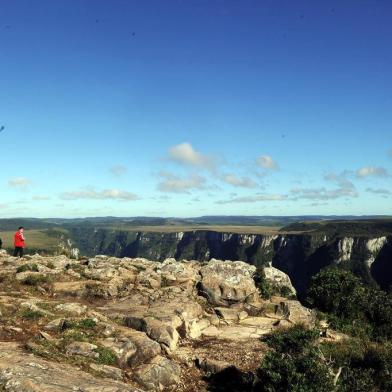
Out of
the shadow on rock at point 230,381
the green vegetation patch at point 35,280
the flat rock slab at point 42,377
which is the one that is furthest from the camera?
the green vegetation patch at point 35,280

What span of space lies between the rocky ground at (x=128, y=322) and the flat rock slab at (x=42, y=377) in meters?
0.04

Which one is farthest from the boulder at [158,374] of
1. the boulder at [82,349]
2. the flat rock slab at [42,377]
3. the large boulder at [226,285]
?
the large boulder at [226,285]

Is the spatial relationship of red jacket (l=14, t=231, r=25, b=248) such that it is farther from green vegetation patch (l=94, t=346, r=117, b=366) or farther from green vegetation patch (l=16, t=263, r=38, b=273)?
green vegetation patch (l=94, t=346, r=117, b=366)

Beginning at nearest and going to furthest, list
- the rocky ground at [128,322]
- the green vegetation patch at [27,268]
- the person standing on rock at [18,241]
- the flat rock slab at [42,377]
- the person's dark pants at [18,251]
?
the flat rock slab at [42,377]
the rocky ground at [128,322]
the green vegetation patch at [27,268]
the person standing on rock at [18,241]
the person's dark pants at [18,251]

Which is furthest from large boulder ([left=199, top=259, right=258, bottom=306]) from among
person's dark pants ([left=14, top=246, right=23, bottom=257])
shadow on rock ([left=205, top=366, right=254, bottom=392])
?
person's dark pants ([left=14, top=246, right=23, bottom=257])

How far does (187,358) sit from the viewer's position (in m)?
21.2

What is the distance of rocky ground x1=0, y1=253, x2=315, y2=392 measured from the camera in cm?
1664

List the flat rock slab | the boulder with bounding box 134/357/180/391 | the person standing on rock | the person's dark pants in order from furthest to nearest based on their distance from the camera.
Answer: the person's dark pants < the person standing on rock < the boulder with bounding box 134/357/180/391 < the flat rock slab

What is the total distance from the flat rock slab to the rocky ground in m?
0.04

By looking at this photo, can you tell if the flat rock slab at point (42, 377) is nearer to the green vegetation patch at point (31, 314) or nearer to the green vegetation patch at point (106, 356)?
the green vegetation patch at point (106, 356)

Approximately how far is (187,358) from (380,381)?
29.9 feet

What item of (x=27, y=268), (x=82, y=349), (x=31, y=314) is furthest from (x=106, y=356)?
(x=27, y=268)

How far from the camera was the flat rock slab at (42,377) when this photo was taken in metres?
13.3

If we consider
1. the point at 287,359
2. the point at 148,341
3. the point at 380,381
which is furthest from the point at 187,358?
the point at 380,381
